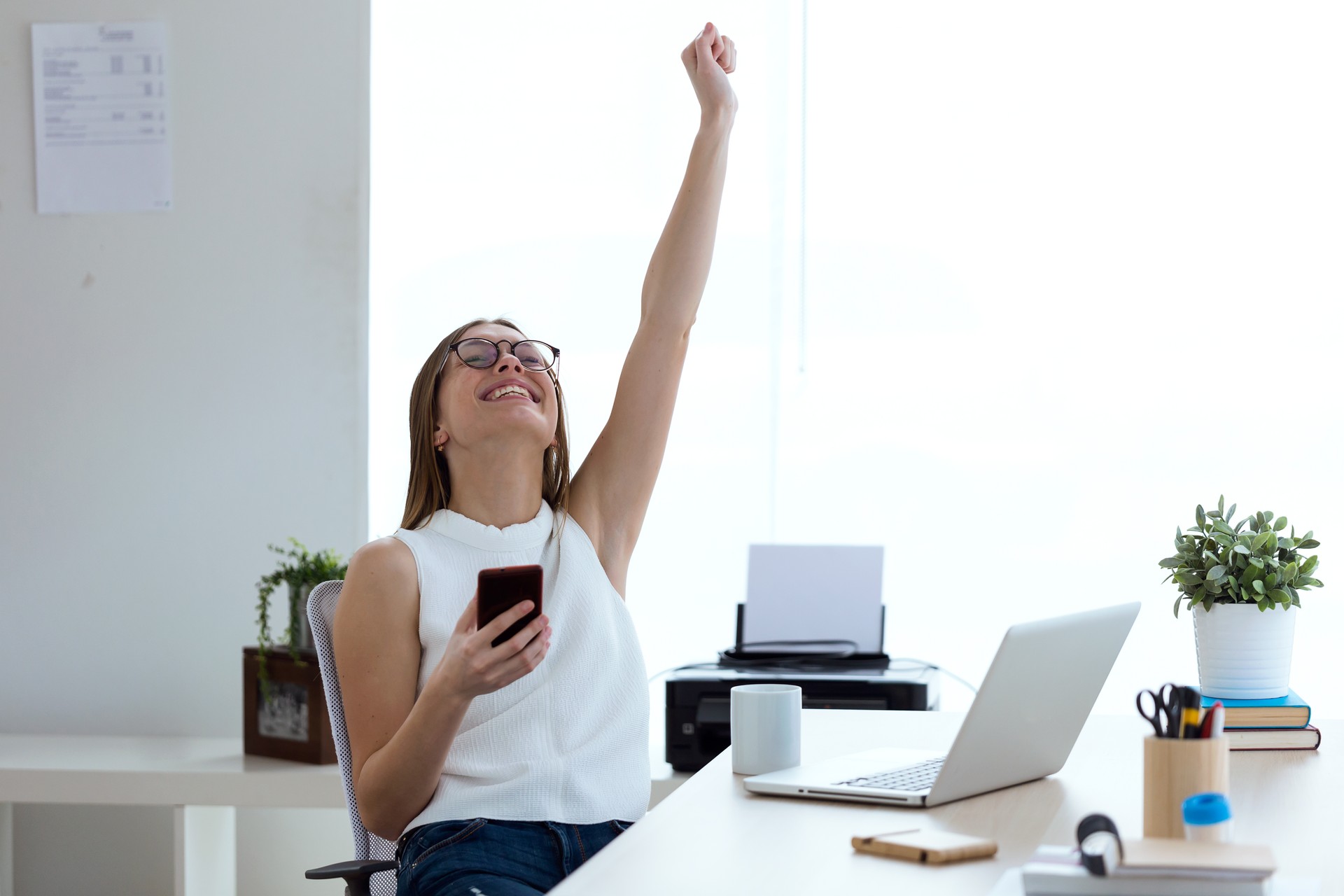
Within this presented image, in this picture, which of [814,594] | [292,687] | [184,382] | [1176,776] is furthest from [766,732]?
[184,382]

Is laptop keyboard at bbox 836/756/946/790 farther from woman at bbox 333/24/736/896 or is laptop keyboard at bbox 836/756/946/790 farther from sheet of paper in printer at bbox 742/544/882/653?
sheet of paper in printer at bbox 742/544/882/653

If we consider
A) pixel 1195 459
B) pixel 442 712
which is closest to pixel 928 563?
pixel 1195 459

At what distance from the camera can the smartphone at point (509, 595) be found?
1.26 meters

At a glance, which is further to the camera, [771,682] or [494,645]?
[771,682]

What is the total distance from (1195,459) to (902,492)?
2.01ft

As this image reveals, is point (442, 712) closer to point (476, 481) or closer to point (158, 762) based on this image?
point (476, 481)

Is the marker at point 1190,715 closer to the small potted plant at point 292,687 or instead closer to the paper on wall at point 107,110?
the small potted plant at point 292,687

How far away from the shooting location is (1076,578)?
2.64 meters

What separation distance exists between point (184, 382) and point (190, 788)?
3.20 ft

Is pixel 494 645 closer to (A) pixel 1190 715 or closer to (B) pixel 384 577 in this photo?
(B) pixel 384 577

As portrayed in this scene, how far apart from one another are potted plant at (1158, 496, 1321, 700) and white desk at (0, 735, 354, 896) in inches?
63.0

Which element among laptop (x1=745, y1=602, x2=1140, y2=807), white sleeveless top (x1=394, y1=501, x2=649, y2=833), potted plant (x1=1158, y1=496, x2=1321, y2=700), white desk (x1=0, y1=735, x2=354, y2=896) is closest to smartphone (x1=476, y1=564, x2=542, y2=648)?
white sleeveless top (x1=394, y1=501, x2=649, y2=833)

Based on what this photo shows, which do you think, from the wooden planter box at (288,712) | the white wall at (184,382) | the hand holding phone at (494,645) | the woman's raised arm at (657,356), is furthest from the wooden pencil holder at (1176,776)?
the white wall at (184,382)

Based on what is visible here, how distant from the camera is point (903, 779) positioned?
4.12ft
